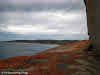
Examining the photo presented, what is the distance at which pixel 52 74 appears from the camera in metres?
2.19

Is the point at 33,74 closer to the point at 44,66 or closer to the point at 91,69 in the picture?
the point at 44,66

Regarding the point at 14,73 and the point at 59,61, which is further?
the point at 59,61

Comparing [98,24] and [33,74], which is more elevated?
[98,24]

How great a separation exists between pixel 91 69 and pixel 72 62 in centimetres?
49

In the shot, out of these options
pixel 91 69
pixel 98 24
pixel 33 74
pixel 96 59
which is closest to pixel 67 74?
pixel 91 69

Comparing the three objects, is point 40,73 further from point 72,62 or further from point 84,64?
point 84,64

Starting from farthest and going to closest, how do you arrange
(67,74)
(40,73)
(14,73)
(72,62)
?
1. (72,62)
2. (14,73)
3. (40,73)
4. (67,74)

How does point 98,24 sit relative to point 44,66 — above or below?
above

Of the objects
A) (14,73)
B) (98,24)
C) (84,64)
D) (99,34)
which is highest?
(98,24)

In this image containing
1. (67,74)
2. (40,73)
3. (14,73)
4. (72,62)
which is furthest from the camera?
(72,62)

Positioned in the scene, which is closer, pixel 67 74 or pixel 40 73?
pixel 67 74

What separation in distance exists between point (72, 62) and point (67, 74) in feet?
1.64

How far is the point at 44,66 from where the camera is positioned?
8.33 feet

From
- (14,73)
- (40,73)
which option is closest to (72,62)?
(40,73)
